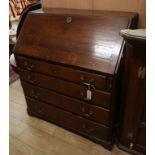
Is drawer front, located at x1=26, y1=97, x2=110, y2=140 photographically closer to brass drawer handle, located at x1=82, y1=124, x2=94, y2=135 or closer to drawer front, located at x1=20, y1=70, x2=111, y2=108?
brass drawer handle, located at x1=82, y1=124, x2=94, y2=135

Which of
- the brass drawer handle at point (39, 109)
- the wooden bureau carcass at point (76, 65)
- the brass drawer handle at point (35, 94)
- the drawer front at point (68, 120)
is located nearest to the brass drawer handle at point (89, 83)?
the wooden bureau carcass at point (76, 65)

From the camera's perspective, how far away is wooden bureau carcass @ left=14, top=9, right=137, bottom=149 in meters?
1.13

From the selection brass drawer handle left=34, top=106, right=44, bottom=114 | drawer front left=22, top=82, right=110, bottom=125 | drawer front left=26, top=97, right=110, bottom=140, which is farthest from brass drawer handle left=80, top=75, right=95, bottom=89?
brass drawer handle left=34, top=106, right=44, bottom=114

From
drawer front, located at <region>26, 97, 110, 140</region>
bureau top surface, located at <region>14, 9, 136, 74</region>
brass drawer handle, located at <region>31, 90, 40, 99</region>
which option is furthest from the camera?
brass drawer handle, located at <region>31, 90, 40, 99</region>

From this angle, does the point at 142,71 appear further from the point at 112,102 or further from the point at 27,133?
the point at 27,133

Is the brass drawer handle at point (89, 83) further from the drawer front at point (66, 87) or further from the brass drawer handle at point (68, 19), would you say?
the brass drawer handle at point (68, 19)

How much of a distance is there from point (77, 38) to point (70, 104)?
0.52 meters

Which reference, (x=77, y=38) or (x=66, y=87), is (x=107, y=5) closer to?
(x=77, y=38)

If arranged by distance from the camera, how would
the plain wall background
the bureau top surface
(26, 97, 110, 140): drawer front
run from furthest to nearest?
(26, 97, 110, 140): drawer front
the plain wall background
the bureau top surface

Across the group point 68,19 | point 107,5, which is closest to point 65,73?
point 68,19

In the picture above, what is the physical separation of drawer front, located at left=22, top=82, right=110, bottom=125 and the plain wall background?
0.72 metres

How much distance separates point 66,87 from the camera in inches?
52.1

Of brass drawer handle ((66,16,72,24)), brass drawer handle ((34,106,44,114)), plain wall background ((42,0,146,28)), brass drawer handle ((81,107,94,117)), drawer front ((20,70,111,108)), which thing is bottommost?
brass drawer handle ((34,106,44,114))

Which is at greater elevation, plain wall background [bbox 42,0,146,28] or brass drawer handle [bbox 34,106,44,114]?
plain wall background [bbox 42,0,146,28]
